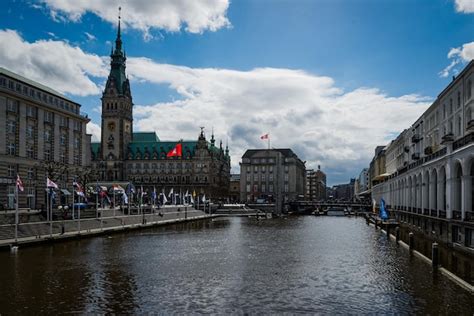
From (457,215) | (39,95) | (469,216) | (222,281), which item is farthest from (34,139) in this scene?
(469,216)

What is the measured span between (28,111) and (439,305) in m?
89.0

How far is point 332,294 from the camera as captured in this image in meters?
35.2

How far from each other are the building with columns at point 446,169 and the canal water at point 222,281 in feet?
25.4

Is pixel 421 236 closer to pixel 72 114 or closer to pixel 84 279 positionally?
pixel 84 279

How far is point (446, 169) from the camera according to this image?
61.9 meters

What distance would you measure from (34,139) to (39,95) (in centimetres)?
1006

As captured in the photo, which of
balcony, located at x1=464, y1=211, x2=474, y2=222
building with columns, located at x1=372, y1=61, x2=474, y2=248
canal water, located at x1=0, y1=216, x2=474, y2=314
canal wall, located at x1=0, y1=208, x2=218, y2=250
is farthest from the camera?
canal wall, located at x1=0, y1=208, x2=218, y2=250

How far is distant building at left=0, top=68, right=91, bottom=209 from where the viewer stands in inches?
3538

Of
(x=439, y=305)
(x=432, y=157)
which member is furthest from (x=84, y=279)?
(x=432, y=157)

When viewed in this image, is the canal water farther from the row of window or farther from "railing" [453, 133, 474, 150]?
the row of window

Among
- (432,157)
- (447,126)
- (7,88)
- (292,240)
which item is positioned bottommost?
(292,240)

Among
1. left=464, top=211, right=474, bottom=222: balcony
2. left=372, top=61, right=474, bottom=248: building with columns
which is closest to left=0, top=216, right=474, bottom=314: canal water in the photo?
left=464, top=211, right=474, bottom=222: balcony

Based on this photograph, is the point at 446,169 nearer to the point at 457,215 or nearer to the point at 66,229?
the point at 457,215

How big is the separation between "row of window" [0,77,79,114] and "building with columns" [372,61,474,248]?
77.6m
